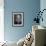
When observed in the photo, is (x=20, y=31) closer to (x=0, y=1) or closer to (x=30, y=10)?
(x=30, y=10)

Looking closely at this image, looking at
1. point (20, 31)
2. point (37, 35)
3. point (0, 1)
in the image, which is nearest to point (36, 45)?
point (37, 35)

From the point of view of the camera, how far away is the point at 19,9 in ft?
18.7

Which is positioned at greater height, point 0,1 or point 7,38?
point 0,1

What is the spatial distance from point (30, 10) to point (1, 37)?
1686 mm

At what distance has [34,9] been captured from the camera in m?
5.71

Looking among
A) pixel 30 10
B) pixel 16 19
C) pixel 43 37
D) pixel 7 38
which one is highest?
pixel 30 10

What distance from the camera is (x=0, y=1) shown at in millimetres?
5750

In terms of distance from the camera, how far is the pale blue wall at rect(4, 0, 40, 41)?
18.6 feet

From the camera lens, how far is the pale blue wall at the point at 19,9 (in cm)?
568

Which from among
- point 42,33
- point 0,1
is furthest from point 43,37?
point 0,1

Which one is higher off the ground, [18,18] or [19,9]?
[19,9]

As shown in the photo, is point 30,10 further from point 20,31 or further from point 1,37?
point 1,37

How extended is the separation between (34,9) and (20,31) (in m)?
1.11

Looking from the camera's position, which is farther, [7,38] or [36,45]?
[7,38]
